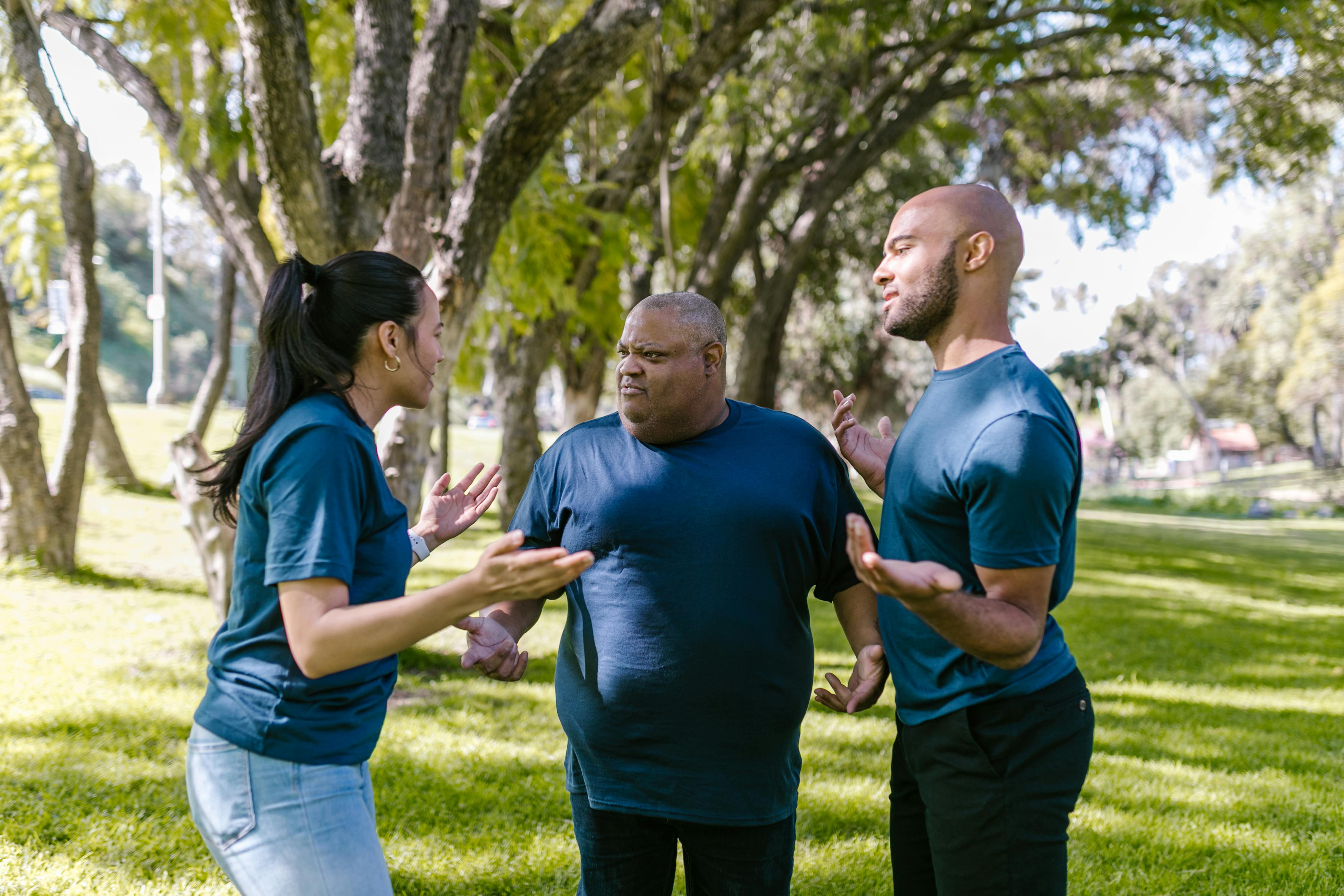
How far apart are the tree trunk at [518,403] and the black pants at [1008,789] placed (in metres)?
9.93

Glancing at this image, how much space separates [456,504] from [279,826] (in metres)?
1.19

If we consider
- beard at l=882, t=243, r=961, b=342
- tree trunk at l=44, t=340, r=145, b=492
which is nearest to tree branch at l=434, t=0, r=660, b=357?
beard at l=882, t=243, r=961, b=342

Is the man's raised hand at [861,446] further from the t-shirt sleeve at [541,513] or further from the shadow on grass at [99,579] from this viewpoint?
the shadow on grass at [99,579]

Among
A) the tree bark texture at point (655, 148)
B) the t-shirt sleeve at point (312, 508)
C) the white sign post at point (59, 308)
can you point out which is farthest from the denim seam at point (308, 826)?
the white sign post at point (59, 308)

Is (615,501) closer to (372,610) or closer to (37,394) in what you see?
(372,610)

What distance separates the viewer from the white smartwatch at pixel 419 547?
8.92 ft

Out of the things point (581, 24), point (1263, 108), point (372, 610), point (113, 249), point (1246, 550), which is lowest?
point (1246, 550)

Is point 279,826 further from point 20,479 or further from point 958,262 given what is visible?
point 20,479

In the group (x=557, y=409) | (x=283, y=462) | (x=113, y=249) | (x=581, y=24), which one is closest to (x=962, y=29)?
(x=581, y=24)

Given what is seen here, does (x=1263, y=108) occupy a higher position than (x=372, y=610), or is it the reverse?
(x=1263, y=108)

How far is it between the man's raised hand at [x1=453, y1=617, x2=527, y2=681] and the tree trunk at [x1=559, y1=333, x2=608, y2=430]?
413 inches

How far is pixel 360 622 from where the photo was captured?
6.01 ft

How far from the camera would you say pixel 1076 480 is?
219 centimetres

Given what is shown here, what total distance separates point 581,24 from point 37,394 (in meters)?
43.7
